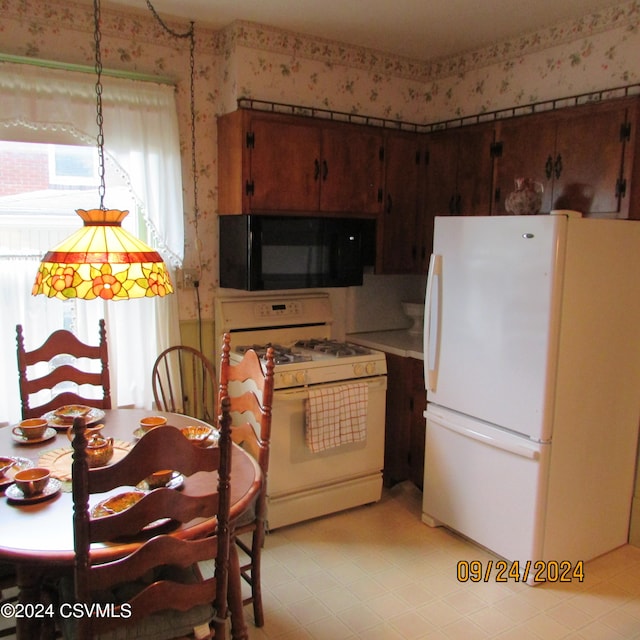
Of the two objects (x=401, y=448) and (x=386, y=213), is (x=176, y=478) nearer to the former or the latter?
(x=401, y=448)

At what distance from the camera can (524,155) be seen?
3066 millimetres

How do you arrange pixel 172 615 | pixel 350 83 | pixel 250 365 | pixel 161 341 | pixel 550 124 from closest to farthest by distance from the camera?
pixel 172 615, pixel 250 365, pixel 550 124, pixel 161 341, pixel 350 83

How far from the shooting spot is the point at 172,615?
1.67m

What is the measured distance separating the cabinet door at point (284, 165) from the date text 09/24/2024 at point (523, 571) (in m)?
1.94

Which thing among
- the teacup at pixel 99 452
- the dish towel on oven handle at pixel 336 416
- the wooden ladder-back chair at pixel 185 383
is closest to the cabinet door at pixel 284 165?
the wooden ladder-back chair at pixel 185 383

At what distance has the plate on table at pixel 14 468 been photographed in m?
1.80

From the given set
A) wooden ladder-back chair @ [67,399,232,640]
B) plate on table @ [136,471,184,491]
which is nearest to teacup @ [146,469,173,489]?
plate on table @ [136,471,184,491]

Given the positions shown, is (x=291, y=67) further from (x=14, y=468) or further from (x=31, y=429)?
(x=14, y=468)

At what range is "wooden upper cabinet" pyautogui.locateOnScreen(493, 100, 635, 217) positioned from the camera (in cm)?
268

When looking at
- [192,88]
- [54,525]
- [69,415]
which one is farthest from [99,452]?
[192,88]

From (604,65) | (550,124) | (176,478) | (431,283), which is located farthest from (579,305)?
(176,478)

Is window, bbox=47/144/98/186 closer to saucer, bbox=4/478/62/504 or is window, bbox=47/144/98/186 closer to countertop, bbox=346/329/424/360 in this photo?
saucer, bbox=4/478/62/504

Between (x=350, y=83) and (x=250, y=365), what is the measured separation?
6.33ft

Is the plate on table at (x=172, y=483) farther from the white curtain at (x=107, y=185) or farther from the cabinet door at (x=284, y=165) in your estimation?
the cabinet door at (x=284, y=165)
